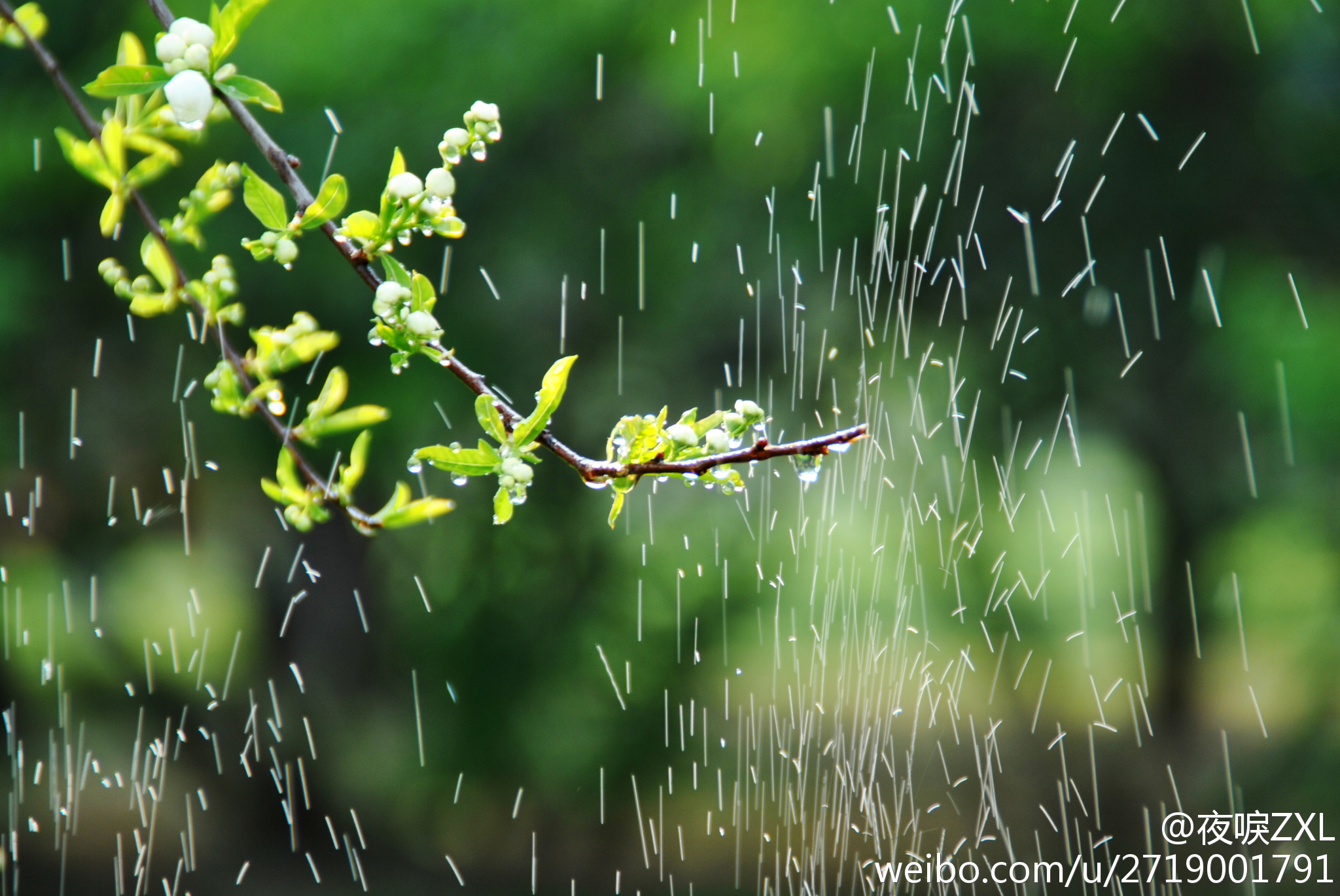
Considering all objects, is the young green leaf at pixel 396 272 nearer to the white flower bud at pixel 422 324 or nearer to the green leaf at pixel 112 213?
the white flower bud at pixel 422 324

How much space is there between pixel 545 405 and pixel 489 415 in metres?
0.04

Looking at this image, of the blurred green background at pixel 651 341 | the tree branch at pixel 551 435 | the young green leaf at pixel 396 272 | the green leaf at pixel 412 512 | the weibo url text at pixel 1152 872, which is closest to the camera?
the tree branch at pixel 551 435

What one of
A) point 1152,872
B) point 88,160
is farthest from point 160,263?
point 1152,872

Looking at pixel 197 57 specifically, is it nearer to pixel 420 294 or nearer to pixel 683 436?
pixel 420 294

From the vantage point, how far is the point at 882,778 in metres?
4.40

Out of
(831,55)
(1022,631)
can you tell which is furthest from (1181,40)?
(1022,631)

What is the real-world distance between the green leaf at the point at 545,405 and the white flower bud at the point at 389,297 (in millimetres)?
111

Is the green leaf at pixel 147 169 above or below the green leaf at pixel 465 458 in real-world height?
above

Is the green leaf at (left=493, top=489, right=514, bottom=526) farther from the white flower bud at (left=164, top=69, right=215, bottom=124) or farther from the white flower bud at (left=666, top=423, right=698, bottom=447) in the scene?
the white flower bud at (left=164, top=69, right=215, bottom=124)

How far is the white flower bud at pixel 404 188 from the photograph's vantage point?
0.64 meters

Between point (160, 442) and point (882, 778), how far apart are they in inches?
131

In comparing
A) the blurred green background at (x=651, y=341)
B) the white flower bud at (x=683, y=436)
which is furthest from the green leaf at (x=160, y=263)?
the blurred green background at (x=651, y=341)

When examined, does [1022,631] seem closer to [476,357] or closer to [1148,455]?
[1148,455]

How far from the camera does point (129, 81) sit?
2.03ft
